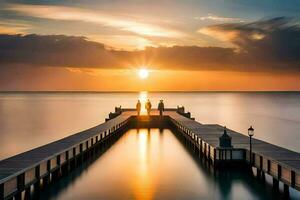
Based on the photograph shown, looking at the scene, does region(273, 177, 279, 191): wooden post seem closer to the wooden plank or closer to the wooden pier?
the wooden pier

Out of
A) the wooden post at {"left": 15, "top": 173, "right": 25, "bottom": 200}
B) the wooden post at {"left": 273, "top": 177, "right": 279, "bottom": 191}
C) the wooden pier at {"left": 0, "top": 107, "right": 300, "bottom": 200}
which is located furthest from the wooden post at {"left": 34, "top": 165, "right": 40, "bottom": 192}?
the wooden post at {"left": 273, "top": 177, "right": 279, "bottom": 191}

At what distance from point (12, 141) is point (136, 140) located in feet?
50.4

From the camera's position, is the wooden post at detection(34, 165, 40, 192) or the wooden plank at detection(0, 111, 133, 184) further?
the wooden post at detection(34, 165, 40, 192)

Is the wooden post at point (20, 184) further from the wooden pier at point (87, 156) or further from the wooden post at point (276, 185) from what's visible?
the wooden post at point (276, 185)

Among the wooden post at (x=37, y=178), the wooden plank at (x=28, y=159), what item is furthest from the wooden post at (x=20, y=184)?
the wooden post at (x=37, y=178)

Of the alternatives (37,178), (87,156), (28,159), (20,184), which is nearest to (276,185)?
(37,178)

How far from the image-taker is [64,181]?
22500 mm

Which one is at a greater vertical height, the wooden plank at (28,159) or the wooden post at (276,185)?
the wooden plank at (28,159)

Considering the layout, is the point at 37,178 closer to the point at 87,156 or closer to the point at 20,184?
the point at 20,184

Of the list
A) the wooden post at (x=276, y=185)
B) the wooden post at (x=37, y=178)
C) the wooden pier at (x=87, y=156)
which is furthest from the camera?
the wooden post at (x=276, y=185)

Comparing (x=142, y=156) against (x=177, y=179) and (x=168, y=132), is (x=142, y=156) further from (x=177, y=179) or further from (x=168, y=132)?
(x=168, y=132)

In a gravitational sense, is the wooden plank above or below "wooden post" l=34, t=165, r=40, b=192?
above

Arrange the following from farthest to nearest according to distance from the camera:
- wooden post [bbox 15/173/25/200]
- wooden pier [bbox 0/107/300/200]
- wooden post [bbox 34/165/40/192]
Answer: wooden post [bbox 34/165/40/192] < wooden pier [bbox 0/107/300/200] < wooden post [bbox 15/173/25/200]

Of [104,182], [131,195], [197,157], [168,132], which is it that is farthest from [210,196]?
[168,132]
